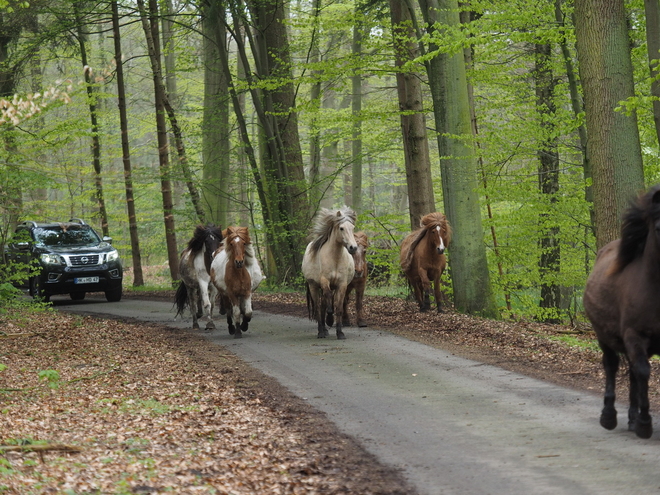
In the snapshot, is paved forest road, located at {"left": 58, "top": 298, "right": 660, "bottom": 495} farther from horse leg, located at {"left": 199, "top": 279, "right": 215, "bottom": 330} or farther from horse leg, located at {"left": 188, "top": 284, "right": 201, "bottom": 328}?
horse leg, located at {"left": 188, "top": 284, "right": 201, "bottom": 328}

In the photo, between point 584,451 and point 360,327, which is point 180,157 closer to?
point 360,327

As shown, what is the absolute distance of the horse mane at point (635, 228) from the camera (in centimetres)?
627

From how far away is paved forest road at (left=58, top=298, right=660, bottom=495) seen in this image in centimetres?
546

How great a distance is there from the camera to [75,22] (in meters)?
23.9

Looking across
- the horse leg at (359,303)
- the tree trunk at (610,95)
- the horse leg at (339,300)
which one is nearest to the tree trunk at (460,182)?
the horse leg at (359,303)

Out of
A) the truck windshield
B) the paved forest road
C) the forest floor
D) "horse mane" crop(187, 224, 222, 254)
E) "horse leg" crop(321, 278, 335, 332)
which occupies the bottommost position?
the paved forest road

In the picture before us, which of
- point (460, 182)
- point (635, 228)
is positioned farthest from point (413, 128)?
point (635, 228)

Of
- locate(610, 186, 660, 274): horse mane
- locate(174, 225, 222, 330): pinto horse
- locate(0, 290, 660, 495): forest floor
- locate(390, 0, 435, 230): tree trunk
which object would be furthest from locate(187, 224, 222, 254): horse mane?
locate(610, 186, 660, 274): horse mane

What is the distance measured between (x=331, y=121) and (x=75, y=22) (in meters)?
9.45

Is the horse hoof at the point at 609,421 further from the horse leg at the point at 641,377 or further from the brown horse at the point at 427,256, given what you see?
the brown horse at the point at 427,256

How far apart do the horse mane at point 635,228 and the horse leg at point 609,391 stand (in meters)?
0.82

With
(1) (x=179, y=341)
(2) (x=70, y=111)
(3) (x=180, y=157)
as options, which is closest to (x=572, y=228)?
(1) (x=179, y=341)

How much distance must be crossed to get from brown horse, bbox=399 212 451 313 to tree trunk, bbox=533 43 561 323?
2.94m

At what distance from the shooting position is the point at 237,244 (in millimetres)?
13969
